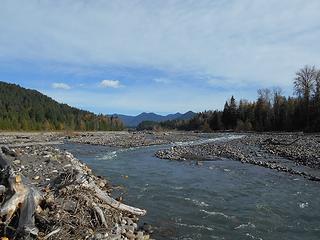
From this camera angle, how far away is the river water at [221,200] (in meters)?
14.7

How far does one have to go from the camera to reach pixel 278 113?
110688mm

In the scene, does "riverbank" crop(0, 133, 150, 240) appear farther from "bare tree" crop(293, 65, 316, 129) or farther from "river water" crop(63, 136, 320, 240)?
"bare tree" crop(293, 65, 316, 129)

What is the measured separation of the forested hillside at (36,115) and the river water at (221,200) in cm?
9813

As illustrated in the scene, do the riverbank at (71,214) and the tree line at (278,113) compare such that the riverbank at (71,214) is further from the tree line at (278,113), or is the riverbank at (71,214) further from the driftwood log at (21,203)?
the tree line at (278,113)

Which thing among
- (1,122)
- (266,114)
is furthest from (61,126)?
(266,114)

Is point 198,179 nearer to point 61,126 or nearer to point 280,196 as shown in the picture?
point 280,196

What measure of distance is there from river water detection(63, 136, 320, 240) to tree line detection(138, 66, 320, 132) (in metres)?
65.9

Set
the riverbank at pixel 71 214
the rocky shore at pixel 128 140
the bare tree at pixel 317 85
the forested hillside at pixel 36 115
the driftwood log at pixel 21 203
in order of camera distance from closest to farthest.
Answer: the driftwood log at pixel 21 203 → the riverbank at pixel 71 214 → the rocky shore at pixel 128 140 → the bare tree at pixel 317 85 → the forested hillside at pixel 36 115

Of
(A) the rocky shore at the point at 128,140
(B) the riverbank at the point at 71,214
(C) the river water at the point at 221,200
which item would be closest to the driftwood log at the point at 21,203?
(B) the riverbank at the point at 71,214

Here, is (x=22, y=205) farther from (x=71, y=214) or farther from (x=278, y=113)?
(x=278, y=113)

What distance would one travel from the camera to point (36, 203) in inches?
459

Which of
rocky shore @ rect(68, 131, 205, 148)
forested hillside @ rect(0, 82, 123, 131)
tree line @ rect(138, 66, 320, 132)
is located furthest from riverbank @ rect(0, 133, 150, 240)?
forested hillside @ rect(0, 82, 123, 131)

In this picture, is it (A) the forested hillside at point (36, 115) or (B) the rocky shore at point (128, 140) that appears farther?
(A) the forested hillside at point (36, 115)

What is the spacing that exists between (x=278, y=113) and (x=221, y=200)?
96.1 meters
